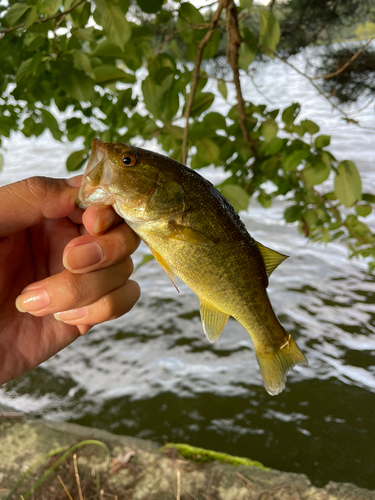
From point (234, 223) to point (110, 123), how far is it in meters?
1.84

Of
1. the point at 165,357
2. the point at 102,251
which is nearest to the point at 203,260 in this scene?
the point at 102,251

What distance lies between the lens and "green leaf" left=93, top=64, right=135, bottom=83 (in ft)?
6.88

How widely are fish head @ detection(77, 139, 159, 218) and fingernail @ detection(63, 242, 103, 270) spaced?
0.20m

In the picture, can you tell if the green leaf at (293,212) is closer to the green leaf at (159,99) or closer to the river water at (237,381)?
the green leaf at (159,99)

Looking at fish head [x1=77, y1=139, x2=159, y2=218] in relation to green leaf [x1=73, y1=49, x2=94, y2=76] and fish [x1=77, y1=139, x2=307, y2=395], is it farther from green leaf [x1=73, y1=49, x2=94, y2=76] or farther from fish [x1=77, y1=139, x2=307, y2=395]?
green leaf [x1=73, y1=49, x2=94, y2=76]

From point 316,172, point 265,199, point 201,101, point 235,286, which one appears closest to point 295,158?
point 316,172

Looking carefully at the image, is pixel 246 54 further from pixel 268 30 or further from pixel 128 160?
pixel 128 160

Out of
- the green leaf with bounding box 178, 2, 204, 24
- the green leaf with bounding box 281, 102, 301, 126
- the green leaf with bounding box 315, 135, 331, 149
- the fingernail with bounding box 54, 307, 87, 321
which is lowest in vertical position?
the fingernail with bounding box 54, 307, 87, 321

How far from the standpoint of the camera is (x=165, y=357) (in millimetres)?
4504

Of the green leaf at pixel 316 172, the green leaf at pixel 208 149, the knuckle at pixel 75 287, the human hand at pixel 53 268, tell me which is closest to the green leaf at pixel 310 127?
the green leaf at pixel 316 172

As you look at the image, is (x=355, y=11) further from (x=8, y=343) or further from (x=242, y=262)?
(x=8, y=343)

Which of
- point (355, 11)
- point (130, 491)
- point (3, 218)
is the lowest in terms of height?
point (130, 491)

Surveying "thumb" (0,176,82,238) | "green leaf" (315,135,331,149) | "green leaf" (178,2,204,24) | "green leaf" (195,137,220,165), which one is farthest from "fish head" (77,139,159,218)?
"green leaf" (315,135,331,149)

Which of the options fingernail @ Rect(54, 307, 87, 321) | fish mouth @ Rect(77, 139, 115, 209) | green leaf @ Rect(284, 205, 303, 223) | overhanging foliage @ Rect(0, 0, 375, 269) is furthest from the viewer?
green leaf @ Rect(284, 205, 303, 223)
